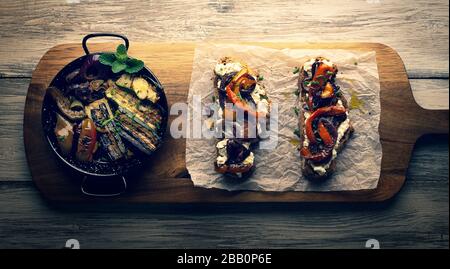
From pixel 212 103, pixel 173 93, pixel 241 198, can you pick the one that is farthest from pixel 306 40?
pixel 241 198

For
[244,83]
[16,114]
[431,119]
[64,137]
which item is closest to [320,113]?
[244,83]

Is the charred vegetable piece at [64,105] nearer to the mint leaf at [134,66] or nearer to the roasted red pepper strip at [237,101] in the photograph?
the mint leaf at [134,66]

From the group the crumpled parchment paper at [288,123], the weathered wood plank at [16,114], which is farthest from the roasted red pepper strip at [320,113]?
the weathered wood plank at [16,114]

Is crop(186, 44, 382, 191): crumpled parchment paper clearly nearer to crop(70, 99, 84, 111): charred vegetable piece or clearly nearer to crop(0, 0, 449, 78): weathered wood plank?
crop(0, 0, 449, 78): weathered wood plank

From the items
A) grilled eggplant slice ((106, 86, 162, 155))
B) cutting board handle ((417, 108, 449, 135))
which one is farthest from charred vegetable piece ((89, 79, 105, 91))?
cutting board handle ((417, 108, 449, 135))

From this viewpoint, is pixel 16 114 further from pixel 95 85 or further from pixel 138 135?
pixel 138 135

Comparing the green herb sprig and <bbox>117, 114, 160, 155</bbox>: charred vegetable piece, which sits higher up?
the green herb sprig
